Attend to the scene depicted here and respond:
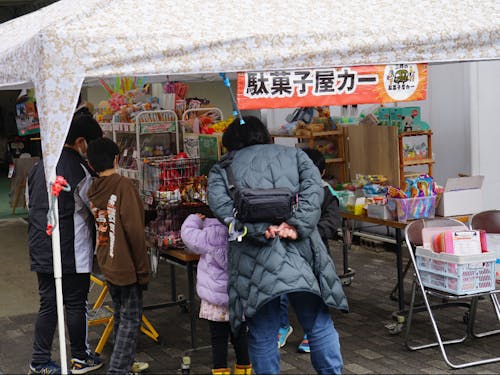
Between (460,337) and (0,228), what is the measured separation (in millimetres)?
8626

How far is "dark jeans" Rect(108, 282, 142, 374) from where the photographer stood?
5281 millimetres

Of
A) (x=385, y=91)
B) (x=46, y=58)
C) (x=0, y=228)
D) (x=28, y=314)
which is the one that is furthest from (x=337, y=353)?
(x=0, y=228)

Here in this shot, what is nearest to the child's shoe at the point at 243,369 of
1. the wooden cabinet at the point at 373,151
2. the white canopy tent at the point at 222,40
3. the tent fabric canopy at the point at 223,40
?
the white canopy tent at the point at 222,40

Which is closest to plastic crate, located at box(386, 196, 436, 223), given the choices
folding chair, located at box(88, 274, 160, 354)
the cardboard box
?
the cardboard box

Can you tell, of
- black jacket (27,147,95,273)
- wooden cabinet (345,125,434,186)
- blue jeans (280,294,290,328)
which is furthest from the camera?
wooden cabinet (345,125,434,186)

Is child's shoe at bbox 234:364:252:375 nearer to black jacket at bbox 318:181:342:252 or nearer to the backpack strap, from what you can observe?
black jacket at bbox 318:181:342:252

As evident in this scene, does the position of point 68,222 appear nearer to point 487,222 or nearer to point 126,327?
point 126,327

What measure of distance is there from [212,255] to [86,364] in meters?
1.47

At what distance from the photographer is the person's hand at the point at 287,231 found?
461cm

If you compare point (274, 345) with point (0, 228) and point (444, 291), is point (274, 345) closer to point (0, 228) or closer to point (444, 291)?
point (444, 291)

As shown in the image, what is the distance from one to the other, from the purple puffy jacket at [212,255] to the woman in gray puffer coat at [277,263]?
23cm

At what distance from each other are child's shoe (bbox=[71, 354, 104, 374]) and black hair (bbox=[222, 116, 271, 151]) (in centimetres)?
205

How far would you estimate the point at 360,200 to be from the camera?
693 cm

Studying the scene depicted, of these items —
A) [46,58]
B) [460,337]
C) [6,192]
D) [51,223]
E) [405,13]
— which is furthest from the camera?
[6,192]
